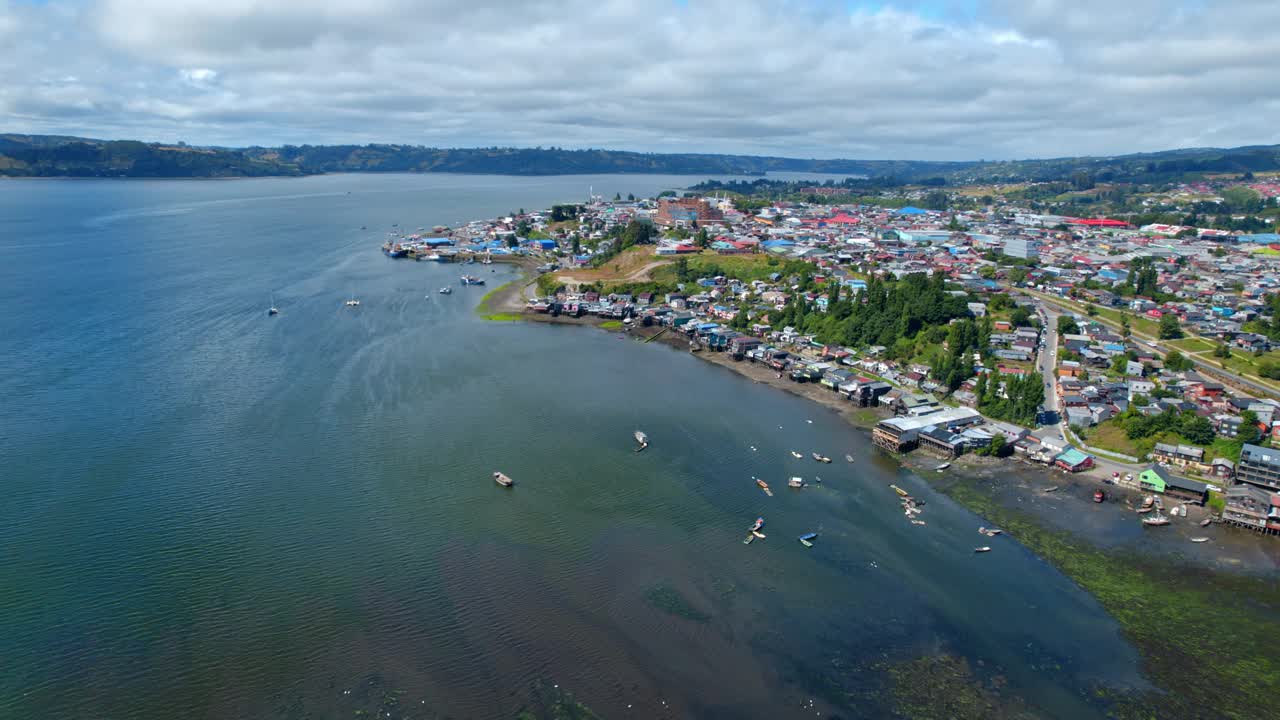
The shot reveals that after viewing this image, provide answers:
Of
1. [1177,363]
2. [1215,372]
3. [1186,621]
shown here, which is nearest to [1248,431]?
[1177,363]

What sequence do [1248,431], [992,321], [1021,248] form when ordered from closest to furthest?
[1248,431]
[992,321]
[1021,248]

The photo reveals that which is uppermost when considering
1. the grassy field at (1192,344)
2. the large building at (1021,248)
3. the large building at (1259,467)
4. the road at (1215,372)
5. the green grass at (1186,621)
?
the large building at (1021,248)

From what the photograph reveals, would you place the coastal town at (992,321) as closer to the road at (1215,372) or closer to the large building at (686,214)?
the road at (1215,372)

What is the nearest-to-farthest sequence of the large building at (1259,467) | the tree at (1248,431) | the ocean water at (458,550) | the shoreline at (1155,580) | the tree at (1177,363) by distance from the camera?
the ocean water at (458,550), the shoreline at (1155,580), the large building at (1259,467), the tree at (1248,431), the tree at (1177,363)

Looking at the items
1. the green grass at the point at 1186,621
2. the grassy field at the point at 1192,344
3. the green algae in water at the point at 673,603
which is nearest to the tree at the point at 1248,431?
the green grass at the point at 1186,621

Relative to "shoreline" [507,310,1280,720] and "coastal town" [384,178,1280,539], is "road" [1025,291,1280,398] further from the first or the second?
"shoreline" [507,310,1280,720]

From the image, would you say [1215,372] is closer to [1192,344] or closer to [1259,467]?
[1192,344]
